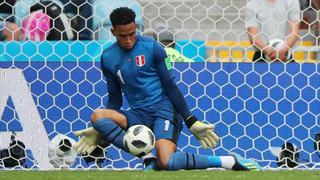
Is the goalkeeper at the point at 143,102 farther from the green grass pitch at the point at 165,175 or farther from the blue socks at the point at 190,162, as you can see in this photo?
the green grass pitch at the point at 165,175

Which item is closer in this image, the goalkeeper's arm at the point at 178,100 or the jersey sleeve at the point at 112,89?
the goalkeeper's arm at the point at 178,100

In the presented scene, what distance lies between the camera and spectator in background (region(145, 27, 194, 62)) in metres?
8.45

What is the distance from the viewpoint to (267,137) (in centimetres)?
838

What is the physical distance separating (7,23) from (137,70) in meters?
1.75

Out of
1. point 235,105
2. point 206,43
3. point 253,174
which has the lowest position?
point 253,174

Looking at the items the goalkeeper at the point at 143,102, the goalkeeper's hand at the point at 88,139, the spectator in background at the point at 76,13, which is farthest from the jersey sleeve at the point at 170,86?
the spectator in background at the point at 76,13

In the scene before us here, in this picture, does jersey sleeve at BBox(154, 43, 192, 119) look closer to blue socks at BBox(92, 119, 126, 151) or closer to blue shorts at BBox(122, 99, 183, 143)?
blue shorts at BBox(122, 99, 183, 143)

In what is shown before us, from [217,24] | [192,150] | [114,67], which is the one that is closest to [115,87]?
[114,67]

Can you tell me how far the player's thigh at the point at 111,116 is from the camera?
728 centimetres

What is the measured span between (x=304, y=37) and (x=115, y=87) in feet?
6.57

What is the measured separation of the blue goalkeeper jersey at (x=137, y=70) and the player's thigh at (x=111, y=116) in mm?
156

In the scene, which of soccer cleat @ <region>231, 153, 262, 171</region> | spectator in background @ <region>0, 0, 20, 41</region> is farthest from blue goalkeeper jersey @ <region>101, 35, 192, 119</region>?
spectator in background @ <region>0, 0, 20, 41</region>

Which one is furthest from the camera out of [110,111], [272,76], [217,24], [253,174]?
[217,24]

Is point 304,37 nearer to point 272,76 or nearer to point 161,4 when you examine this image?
point 272,76
